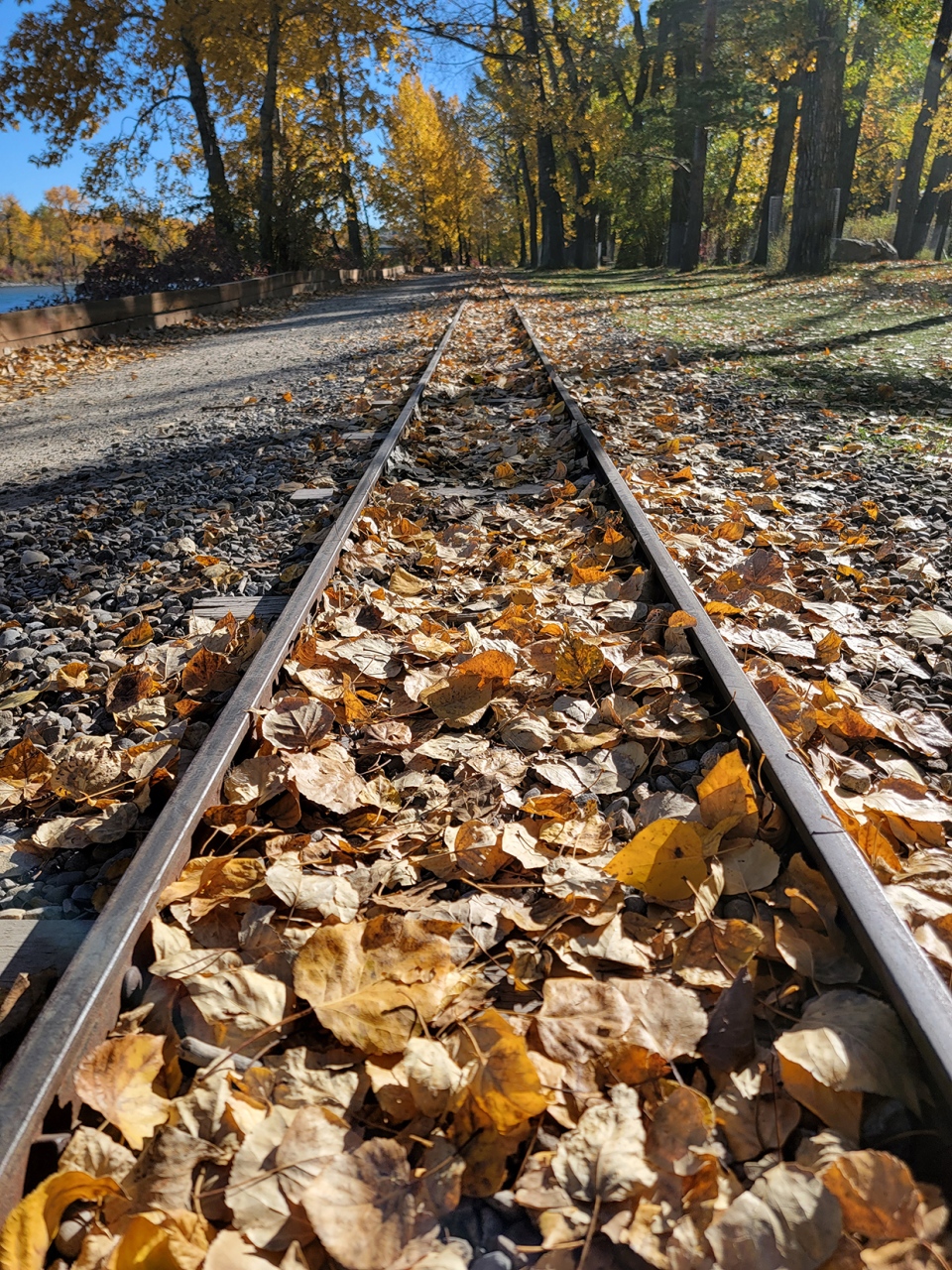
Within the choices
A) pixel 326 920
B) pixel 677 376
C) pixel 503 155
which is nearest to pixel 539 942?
pixel 326 920

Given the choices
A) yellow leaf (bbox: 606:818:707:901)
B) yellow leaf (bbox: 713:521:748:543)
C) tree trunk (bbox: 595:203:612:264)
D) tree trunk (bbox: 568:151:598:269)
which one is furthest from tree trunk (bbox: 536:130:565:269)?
yellow leaf (bbox: 606:818:707:901)

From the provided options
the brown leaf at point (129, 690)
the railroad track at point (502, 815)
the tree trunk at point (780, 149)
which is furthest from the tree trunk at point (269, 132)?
the brown leaf at point (129, 690)

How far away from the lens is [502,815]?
187 centimetres

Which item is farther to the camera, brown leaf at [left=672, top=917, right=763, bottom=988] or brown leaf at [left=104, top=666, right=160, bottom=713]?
brown leaf at [left=104, top=666, right=160, bottom=713]

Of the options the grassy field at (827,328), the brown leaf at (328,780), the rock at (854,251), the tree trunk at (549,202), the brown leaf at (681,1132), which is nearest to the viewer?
the brown leaf at (681,1132)

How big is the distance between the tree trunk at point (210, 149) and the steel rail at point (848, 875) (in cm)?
2115

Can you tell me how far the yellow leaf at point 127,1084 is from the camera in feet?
3.71

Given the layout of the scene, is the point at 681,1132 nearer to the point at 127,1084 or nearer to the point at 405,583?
the point at 127,1084

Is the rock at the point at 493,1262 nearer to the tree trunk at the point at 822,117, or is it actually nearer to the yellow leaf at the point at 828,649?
the yellow leaf at the point at 828,649

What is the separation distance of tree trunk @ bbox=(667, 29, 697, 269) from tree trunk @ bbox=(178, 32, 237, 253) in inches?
448

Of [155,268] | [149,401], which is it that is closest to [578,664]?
[149,401]

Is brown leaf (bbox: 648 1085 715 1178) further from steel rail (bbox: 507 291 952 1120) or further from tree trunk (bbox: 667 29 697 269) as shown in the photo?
tree trunk (bbox: 667 29 697 269)

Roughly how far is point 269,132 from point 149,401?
632 inches

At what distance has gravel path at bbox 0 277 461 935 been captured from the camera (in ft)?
6.51
